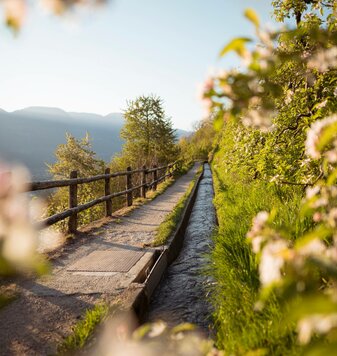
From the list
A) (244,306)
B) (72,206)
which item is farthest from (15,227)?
(72,206)

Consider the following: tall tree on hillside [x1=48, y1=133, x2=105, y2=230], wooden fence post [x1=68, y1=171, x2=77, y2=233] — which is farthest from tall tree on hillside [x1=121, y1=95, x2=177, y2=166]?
wooden fence post [x1=68, y1=171, x2=77, y2=233]

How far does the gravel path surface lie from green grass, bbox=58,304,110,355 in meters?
0.13

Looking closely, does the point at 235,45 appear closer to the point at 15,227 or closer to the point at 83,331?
the point at 15,227

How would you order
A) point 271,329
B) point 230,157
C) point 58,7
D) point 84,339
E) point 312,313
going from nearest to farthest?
1. point 312,313
2. point 58,7
3. point 271,329
4. point 84,339
5. point 230,157

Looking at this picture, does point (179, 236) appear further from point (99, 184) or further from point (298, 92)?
point (99, 184)

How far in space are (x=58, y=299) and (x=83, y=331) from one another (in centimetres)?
114

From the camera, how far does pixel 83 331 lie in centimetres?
312

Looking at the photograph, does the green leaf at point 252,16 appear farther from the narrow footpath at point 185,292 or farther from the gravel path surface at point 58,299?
the narrow footpath at point 185,292

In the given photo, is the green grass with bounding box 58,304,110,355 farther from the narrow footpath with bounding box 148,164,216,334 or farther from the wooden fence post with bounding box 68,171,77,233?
the wooden fence post with bounding box 68,171,77,233

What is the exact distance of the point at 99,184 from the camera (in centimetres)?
3753

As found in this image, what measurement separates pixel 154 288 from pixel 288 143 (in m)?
3.10

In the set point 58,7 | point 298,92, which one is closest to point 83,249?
point 298,92

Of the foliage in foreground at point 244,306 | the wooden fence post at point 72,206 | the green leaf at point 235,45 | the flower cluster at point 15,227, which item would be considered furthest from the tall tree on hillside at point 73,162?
the flower cluster at point 15,227

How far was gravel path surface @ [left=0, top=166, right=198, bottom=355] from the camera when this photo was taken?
126 inches
